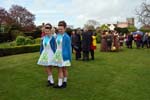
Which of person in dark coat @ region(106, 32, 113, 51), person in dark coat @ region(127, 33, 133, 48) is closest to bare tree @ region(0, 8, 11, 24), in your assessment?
person in dark coat @ region(127, 33, 133, 48)

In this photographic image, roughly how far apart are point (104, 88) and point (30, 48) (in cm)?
2298

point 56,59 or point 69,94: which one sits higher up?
point 56,59

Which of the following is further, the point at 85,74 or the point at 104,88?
the point at 85,74

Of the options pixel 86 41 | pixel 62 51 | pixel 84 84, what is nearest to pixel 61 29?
pixel 62 51

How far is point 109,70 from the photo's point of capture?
16281mm

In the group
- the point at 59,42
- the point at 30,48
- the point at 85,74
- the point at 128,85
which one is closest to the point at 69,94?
the point at 59,42

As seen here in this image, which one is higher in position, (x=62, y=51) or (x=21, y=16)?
(x=21, y=16)

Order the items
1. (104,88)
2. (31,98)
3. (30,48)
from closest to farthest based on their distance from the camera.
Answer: (31,98) → (104,88) → (30,48)

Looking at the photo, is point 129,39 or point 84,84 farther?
point 129,39

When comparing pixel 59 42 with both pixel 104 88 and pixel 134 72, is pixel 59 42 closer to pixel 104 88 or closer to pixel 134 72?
pixel 104 88

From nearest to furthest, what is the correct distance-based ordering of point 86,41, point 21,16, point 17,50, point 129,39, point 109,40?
point 86,41 → point 109,40 → point 17,50 → point 129,39 → point 21,16

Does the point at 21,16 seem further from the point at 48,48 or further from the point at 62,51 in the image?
the point at 62,51

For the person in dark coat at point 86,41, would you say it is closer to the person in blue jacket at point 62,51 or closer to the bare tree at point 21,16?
the person in blue jacket at point 62,51

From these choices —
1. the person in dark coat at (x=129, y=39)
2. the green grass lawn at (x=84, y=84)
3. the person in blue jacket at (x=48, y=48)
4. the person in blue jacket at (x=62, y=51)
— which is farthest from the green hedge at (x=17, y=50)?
the person in blue jacket at (x=62, y=51)
